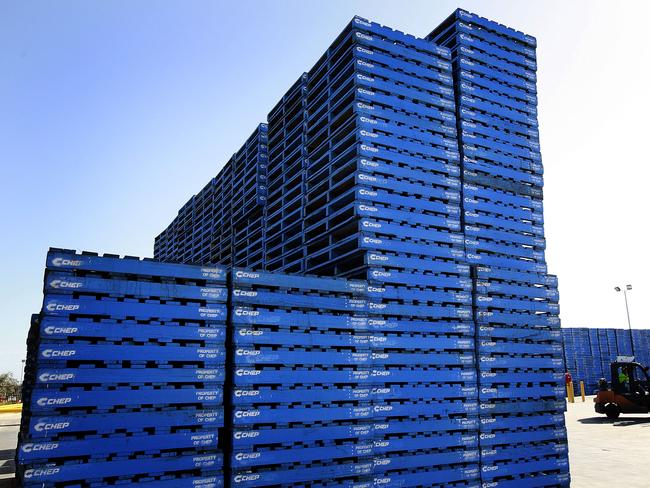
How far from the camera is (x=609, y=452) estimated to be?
1026 centimetres

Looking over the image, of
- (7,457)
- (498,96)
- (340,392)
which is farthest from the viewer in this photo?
(7,457)

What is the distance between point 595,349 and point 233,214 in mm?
24971

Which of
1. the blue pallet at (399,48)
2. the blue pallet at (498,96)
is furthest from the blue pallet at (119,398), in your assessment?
the blue pallet at (498,96)

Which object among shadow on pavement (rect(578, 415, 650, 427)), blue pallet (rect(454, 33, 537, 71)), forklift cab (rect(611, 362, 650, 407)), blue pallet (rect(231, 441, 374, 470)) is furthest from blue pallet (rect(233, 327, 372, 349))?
forklift cab (rect(611, 362, 650, 407))

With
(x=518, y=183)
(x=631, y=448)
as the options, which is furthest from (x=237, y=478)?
(x=631, y=448)

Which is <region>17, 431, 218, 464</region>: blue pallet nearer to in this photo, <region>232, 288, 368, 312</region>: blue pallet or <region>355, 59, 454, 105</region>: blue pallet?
<region>232, 288, 368, 312</region>: blue pallet

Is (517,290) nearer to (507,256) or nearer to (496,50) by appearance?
(507,256)

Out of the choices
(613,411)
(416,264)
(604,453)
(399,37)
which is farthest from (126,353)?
(613,411)

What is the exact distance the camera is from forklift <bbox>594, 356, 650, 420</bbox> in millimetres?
16719

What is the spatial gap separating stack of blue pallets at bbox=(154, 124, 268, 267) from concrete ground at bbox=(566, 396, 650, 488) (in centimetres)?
671

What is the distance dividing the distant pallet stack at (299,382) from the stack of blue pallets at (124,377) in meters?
0.30

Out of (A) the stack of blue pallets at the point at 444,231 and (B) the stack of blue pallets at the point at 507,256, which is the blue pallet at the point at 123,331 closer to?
(A) the stack of blue pallets at the point at 444,231

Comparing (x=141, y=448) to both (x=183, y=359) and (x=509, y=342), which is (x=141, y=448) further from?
(x=509, y=342)

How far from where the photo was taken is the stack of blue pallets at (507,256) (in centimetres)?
741
